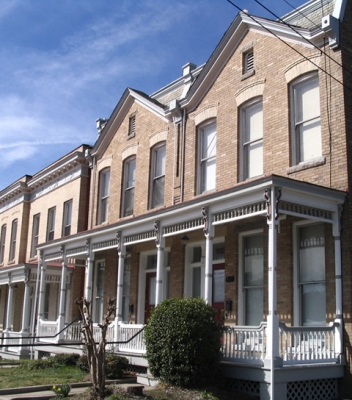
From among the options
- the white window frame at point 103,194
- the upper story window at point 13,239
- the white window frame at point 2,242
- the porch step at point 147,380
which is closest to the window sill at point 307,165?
the porch step at point 147,380

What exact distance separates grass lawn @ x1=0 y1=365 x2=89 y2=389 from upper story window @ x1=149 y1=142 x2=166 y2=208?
6062 mm

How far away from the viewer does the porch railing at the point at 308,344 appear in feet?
35.2

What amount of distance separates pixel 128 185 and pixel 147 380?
9.12m

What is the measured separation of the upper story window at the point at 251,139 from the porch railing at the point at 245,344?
4.77 m

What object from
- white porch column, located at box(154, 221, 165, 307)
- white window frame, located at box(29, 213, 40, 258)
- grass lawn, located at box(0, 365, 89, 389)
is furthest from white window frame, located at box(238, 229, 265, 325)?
Result: white window frame, located at box(29, 213, 40, 258)

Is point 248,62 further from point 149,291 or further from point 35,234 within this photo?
point 35,234

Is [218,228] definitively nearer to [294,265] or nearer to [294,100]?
[294,265]

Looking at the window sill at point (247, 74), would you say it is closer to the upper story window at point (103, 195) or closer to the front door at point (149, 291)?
the front door at point (149, 291)

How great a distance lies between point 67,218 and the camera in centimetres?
2439

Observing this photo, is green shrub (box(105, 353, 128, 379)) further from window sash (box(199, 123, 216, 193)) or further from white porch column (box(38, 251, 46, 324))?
white porch column (box(38, 251, 46, 324))

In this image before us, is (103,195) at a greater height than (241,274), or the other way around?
(103,195)

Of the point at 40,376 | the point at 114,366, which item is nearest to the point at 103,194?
the point at 40,376

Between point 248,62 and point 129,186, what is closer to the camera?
point 248,62

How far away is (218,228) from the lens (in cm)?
1520
